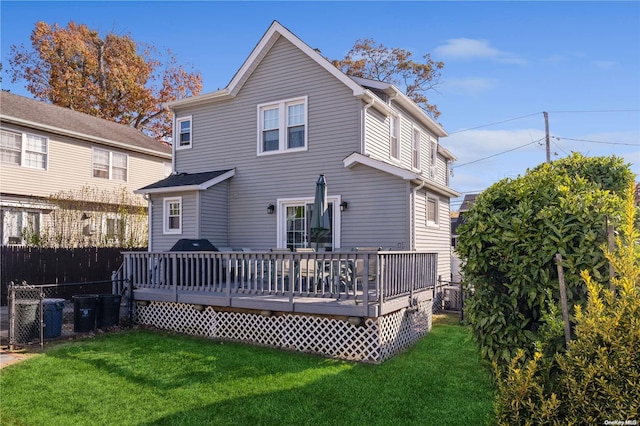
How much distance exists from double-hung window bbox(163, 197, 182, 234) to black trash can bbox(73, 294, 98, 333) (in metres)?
5.44

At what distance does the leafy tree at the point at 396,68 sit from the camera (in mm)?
27750

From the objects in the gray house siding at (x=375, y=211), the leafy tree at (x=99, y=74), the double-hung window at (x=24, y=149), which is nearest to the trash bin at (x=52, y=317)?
the gray house siding at (x=375, y=211)

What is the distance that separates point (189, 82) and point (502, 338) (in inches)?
1312

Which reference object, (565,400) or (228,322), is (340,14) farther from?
(565,400)

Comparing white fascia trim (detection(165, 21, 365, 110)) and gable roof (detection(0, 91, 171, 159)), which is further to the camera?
gable roof (detection(0, 91, 171, 159))

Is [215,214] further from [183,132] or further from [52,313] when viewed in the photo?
[52,313]

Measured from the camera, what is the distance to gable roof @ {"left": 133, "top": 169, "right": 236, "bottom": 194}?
13016mm

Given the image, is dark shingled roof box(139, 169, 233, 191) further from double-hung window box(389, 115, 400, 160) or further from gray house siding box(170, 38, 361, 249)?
double-hung window box(389, 115, 400, 160)

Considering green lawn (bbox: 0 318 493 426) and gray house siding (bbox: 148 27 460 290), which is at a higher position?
gray house siding (bbox: 148 27 460 290)

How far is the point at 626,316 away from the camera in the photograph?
2705mm

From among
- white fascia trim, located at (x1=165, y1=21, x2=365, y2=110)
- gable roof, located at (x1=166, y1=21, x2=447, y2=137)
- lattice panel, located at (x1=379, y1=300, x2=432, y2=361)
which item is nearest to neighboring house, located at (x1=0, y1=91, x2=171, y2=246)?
gable roof, located at (x1=166, y1=21, x2=447, y2=137)

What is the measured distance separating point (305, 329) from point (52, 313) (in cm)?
498

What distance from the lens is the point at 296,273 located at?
26.4 feet

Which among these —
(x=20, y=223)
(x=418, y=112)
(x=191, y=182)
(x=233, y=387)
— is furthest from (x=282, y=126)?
(x=20, y=223)
